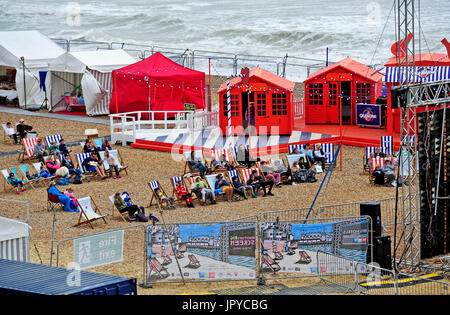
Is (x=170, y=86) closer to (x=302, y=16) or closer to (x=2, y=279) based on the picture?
(x=2, y=279)

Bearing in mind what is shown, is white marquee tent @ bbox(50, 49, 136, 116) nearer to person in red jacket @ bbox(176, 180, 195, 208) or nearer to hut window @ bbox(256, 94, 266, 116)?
hut window @ bbox(256, 94, 266, 116)

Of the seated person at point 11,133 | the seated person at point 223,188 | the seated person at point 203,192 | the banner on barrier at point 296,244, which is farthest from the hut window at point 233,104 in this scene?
the banner on barrier at point 296,244

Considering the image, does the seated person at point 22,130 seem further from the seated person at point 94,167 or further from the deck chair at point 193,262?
the deck chair at point 193,262

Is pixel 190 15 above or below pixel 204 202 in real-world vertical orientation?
above

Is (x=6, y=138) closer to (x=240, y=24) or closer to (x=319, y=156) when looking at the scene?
(x=319, y=156)

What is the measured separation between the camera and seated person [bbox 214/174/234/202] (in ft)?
62.0

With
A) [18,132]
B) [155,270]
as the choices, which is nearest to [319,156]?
[18,132]

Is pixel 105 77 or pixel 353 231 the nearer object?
pixel 353 231

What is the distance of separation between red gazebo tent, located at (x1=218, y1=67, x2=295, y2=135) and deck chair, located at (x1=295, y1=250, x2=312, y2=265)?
12993 millimetres

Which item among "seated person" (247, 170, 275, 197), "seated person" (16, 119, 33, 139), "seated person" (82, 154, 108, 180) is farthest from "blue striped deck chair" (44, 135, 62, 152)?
"seated person" (247, 170, 275, 197)

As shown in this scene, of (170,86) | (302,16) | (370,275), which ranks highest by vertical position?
(302,16)

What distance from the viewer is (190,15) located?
90062 mm
